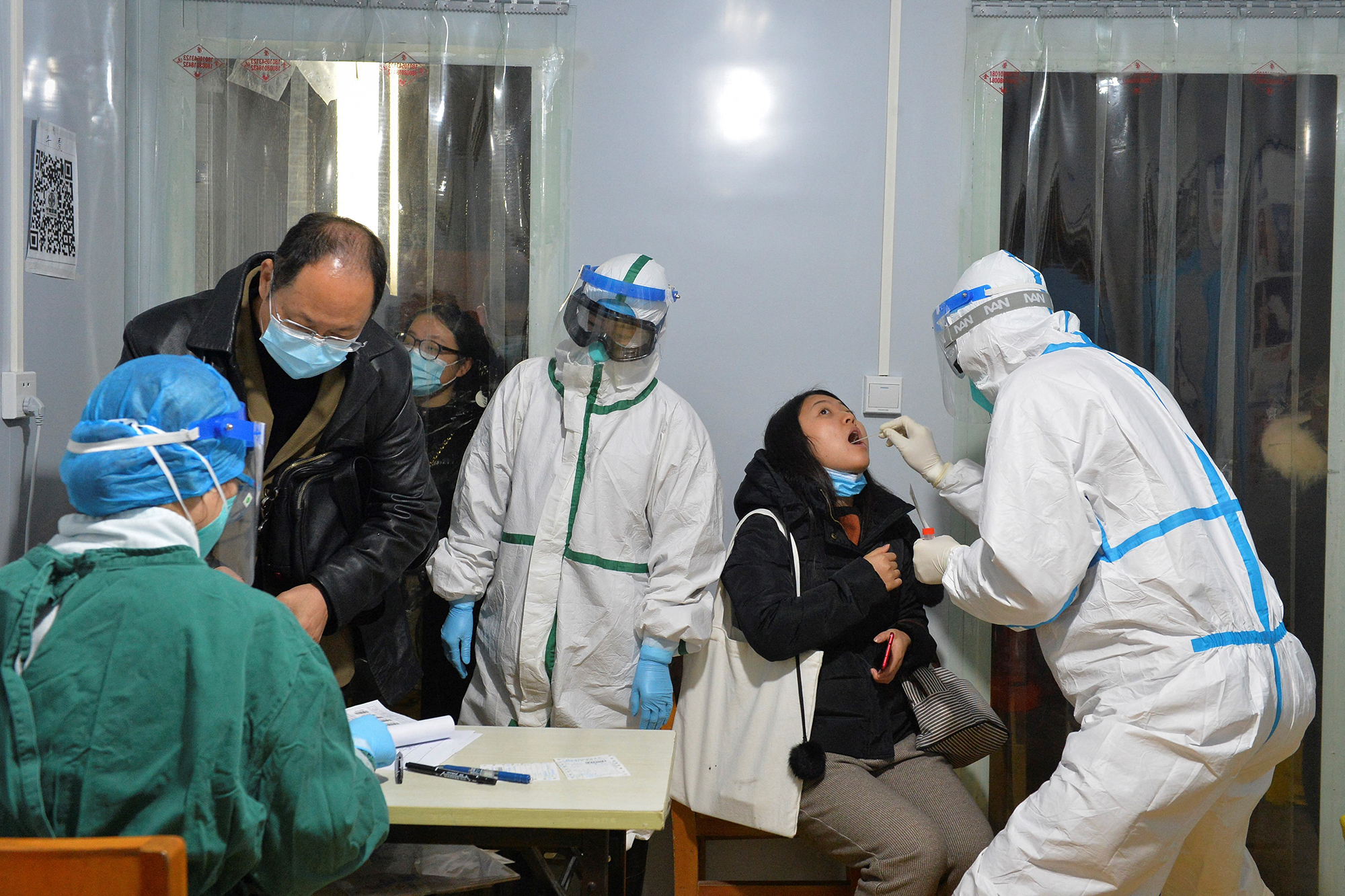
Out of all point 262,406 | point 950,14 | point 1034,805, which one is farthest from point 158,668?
point 950,14

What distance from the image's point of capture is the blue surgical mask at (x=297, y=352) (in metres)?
1.67

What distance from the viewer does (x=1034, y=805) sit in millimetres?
1644

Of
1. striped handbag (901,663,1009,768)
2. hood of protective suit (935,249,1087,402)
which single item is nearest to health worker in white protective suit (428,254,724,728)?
striped handbag (901,663,1009,768)

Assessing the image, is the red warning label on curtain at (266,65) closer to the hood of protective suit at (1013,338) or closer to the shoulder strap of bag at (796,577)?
the shoulder strap of bag at (796,577)

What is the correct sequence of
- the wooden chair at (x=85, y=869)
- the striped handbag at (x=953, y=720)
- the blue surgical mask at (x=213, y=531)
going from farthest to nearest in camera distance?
1. the striped handbag at (x=953, y=720)
2. the blue surgical mask at (x=213, y=531)
3. the wooden chair at (x=85, y=869)

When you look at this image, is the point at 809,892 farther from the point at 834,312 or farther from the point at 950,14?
the point at 950,14

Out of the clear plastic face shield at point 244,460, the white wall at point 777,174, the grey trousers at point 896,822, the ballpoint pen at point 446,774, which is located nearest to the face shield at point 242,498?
the clear plastic face shield at point 244,460

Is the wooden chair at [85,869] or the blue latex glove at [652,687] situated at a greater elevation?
the wooden chair at [85,869]

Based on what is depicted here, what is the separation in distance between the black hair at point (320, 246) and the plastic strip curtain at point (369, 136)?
71 cm

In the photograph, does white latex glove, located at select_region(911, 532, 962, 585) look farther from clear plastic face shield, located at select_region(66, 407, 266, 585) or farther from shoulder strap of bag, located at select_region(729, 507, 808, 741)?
clear plastic face shield, located at select_region(66, 407, 266, 585)

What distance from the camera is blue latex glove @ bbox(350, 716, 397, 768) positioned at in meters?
1.41

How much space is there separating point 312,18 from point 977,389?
192cm

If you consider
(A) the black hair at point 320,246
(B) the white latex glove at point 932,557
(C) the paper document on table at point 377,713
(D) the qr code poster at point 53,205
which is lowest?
(C) the paper document on table at point 377,713

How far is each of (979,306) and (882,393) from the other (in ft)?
2.09
